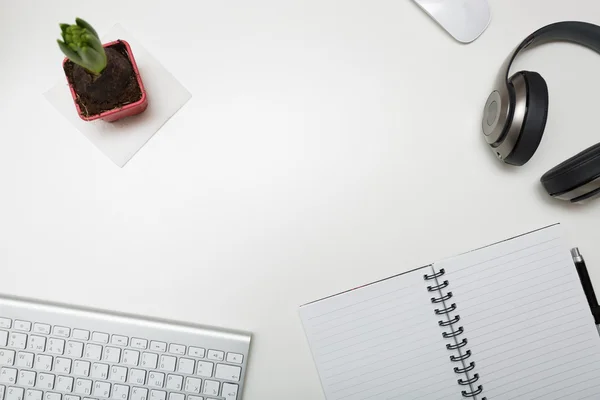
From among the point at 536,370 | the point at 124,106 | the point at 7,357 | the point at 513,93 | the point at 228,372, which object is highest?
the point at 124,106

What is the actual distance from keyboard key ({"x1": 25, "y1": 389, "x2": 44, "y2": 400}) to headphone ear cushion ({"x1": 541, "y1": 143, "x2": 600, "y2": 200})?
713mm

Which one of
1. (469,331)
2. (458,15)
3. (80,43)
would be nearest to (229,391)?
(469,331)

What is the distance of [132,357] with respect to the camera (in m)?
0.63

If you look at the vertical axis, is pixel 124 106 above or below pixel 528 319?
above

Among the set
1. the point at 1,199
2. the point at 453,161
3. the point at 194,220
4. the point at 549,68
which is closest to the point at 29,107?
the point at 1,199

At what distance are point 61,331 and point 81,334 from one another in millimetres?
26

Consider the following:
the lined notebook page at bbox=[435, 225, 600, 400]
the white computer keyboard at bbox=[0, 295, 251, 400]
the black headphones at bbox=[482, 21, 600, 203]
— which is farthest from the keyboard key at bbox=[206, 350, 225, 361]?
the black headphones at bbox=[482, 21, 600, 203]

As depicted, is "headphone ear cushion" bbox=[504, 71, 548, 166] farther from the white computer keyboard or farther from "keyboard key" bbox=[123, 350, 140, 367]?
"keyboard key" bbox=[123, 350, 140, 367]

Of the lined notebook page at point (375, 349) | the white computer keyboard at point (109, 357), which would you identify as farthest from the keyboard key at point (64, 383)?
the lined notebook page at point (375, 349)

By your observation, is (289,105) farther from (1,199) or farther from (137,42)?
(1,199)

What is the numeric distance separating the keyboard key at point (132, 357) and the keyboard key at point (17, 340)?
129 millimetres

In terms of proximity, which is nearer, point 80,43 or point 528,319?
point 80,43

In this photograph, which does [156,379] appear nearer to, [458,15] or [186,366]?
[186,366]

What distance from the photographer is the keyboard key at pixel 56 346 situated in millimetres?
623
